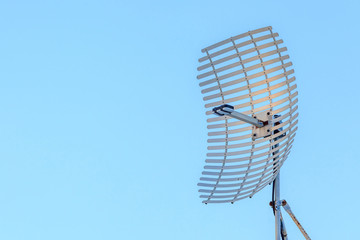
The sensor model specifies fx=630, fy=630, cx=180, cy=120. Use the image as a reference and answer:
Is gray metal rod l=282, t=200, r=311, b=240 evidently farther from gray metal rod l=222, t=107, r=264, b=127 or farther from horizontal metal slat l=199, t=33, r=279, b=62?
horizontal metal slat l=199, t=33, r=279, b=62

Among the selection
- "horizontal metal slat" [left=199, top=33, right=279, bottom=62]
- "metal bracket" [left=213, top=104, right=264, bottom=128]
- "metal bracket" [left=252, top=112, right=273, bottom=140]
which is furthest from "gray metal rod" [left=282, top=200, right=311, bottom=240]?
"horizontal metal slat" [left=199, top=33, right=279, bottom=62]

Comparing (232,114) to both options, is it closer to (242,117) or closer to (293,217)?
(242,117)

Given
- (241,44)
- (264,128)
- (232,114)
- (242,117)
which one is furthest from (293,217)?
(241,44)

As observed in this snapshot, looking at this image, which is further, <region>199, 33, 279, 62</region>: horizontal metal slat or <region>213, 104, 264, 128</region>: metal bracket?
<region>199, 33, 279, 62</region>: horizontal metal slat

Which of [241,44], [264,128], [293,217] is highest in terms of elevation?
[241,44]

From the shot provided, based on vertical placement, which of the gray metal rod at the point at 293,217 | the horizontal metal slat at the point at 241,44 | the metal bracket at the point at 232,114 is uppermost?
the horizontal metal slat at the point at 241,44

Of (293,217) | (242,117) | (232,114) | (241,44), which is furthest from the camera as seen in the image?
(241,44)

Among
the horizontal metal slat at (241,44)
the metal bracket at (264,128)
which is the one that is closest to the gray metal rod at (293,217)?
the metal bracket at (264,128)

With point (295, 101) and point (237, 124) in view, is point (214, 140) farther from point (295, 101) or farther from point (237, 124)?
point (295, 101)

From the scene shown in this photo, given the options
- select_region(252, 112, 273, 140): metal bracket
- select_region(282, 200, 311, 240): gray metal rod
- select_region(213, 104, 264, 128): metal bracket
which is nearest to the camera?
select_region(213, 104, 264, 128): metal bracket

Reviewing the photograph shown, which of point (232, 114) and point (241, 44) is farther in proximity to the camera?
point (241, 44)

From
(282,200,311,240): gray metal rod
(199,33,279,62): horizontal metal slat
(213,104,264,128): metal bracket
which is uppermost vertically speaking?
(199,33,279,62): horizontal metal slat

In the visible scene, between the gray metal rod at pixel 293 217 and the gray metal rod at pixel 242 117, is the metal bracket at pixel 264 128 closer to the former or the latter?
the gray metal rod at pixel 242 117

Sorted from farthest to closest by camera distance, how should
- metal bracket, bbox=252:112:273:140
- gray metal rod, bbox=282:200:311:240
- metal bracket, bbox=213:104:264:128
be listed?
metal bracket, bbox=252:112:273:140 → gray metal rod, bbox=282:200:311:240 → metal bracket, bbox=213:104:264:128
